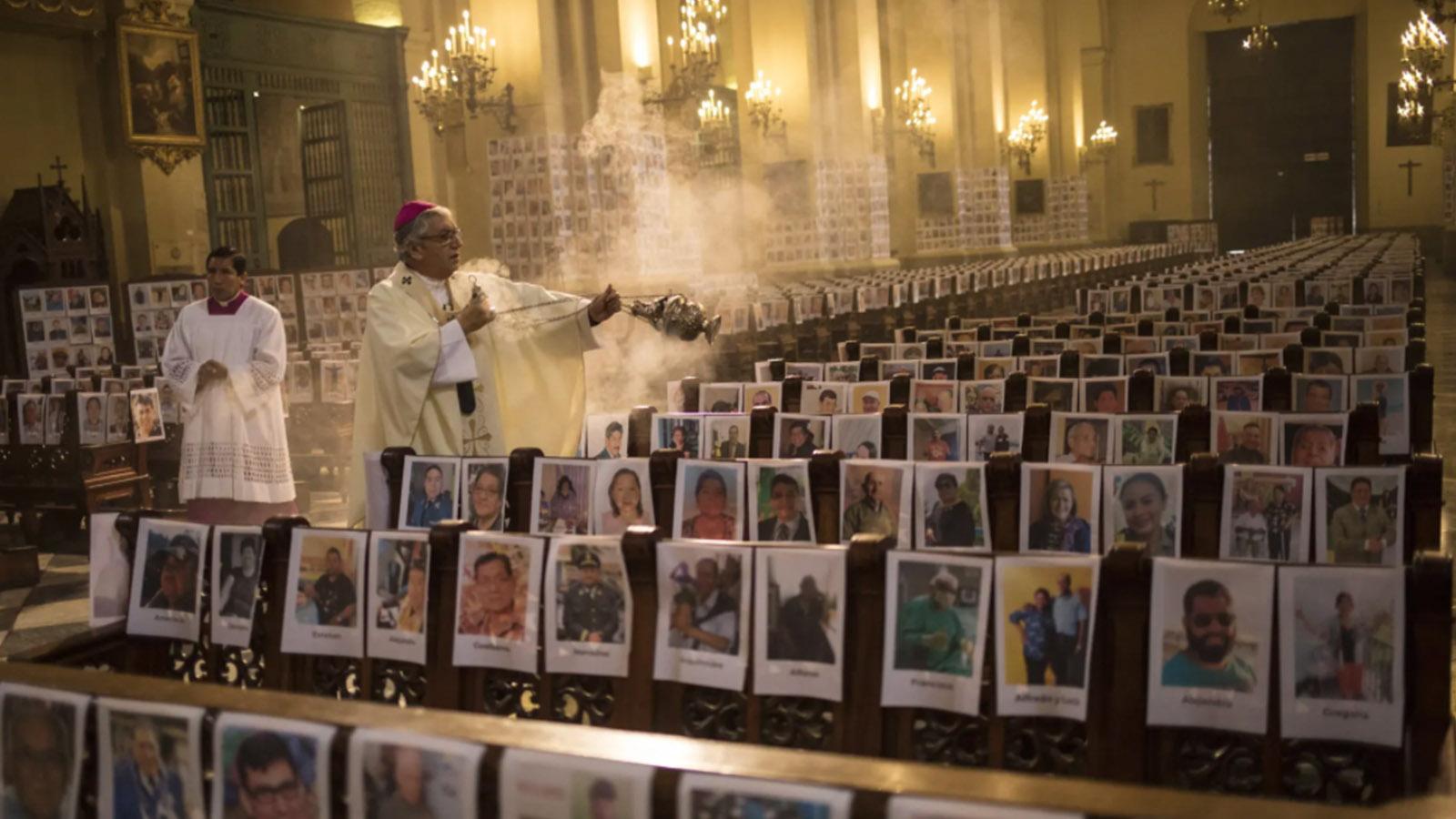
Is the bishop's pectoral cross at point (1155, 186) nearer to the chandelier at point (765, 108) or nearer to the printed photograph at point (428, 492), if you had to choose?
the chandelier at point (765, 108)

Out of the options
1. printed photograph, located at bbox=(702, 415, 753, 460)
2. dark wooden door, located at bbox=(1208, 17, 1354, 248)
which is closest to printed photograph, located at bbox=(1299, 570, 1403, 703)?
printed photograph, located at bbox=(702, 415, 753, 460)

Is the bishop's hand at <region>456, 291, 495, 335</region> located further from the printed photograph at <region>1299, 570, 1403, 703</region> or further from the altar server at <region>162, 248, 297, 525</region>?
the printed photograph at <region>1299, 570, 1403, 703</region>

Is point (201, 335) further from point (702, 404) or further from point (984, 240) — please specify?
point (984, 240)

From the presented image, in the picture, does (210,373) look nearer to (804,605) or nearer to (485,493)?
(485,493)

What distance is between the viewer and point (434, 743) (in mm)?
2139

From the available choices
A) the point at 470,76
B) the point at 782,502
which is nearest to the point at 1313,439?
the point at 782,502

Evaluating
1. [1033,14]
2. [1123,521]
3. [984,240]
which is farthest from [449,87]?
[1033,14]

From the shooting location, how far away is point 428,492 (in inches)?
188

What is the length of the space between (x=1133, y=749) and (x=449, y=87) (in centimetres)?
1386

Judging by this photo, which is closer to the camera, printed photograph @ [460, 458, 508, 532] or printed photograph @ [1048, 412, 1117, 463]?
printed photograph @ [460, 458, 508, 532]

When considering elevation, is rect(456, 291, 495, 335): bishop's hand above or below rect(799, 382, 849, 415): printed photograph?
above

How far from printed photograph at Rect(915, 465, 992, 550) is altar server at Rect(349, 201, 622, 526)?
70.0 inches

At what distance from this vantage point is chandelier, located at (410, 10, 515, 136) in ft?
49.4

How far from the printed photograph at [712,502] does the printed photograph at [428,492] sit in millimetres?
870
